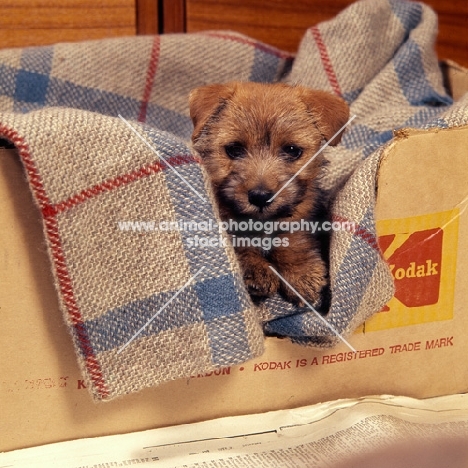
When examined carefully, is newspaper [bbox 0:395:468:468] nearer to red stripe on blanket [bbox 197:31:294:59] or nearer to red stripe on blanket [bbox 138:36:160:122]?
red stripe on blanket [bbox 138:36:160:122]

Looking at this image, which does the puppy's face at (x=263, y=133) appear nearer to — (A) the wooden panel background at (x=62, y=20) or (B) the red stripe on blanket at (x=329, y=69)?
(B) the red stripe on blanket at (x=329, y=69)

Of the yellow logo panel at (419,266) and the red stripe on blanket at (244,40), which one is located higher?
the red stripe on blanket at (244,40)

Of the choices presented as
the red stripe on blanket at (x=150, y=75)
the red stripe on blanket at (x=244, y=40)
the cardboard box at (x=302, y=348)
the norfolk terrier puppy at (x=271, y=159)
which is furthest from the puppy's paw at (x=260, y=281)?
the red stripe on blanket at (x=244, y=40)

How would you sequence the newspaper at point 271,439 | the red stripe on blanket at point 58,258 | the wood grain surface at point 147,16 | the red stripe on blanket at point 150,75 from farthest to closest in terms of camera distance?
the wood grain surface at point 147,16
the red stripe on blanket at point 150,75
the newspaper at point 271,439
the red stripe on blanket at point 58,258

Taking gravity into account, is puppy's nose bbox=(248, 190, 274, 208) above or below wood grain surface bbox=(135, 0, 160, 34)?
below

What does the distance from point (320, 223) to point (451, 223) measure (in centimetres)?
31

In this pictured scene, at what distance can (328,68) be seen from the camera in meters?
2.04

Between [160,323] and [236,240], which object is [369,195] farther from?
[160,323]

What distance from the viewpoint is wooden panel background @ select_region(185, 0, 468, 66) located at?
2250mm

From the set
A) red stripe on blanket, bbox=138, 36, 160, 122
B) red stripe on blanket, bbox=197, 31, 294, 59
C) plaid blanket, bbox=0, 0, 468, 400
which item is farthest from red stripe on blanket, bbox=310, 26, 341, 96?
plaid blanket, bbox=0, 0, 468, 400

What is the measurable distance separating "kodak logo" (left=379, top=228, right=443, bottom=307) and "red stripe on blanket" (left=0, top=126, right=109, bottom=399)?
66 centimetres

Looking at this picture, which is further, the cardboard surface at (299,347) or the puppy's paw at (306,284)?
the puppy's paw at (306,284)

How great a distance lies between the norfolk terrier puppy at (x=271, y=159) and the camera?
1.38m

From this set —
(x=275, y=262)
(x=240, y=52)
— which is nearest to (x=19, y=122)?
(x=275, y=262)
